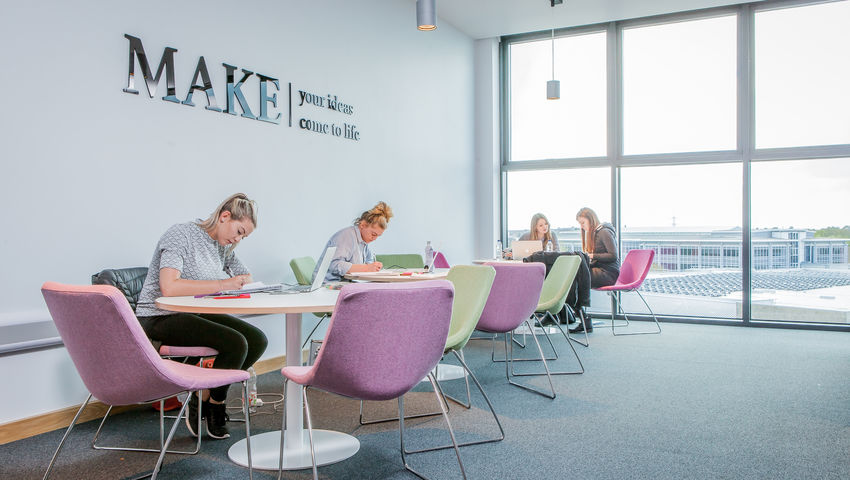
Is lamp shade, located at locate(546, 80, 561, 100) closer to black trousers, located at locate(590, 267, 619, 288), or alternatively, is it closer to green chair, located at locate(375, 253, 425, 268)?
black trousers, located at locate(590, 267, 619, 288)

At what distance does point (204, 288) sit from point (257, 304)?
1.91ft

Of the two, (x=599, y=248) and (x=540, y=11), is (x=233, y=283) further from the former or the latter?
(x=540, y=11)

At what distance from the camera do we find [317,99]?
5.00 m

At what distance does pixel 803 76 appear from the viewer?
6539 mm

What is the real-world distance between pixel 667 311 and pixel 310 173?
188 inches

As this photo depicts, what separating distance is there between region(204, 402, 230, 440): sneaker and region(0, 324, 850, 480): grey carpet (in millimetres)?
61

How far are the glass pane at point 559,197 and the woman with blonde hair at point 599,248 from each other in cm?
59

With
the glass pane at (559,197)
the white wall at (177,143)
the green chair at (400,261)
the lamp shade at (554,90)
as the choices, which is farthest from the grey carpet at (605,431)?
the lamp shade at (554,90)

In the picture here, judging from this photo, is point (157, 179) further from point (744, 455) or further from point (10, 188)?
point (744, 455)

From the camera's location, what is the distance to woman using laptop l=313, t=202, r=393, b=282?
13.3ft

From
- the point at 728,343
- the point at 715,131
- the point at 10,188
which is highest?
the point at 715,131

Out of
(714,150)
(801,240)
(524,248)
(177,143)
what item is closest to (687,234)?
(714,150)

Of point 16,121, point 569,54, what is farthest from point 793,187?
point 16,121

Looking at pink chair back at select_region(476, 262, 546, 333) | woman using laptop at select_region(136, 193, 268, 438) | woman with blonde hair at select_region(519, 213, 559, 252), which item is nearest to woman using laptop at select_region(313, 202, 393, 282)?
pink chair back at select_region(476, 262, 546, 333)
